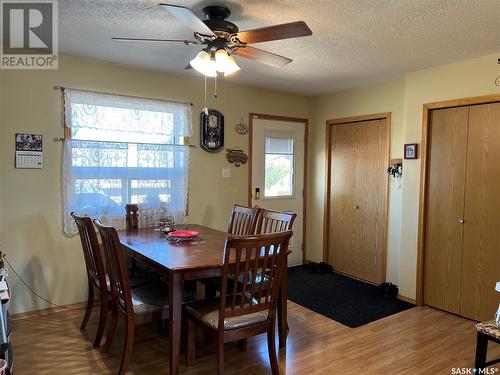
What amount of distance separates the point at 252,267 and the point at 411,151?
2.30m

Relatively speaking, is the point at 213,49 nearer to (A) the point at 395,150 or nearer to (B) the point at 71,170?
(B) the point at 71,170

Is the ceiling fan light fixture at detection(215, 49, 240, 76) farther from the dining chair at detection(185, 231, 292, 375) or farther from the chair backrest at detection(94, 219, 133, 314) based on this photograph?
the chair backrest at detection(94, 219, 133, 314)

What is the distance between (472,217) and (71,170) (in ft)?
11.8

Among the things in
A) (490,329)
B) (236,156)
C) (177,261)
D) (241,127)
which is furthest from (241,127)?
(490,329)

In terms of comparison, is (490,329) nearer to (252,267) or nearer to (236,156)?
(252,267)

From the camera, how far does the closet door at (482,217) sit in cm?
306

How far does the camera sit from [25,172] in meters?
3.14

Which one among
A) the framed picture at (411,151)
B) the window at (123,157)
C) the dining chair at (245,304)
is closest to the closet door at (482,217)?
the framed picture at (411,151)

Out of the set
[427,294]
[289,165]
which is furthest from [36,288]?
[427,294]

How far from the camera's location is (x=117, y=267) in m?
2.20

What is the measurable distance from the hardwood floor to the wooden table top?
743 mm

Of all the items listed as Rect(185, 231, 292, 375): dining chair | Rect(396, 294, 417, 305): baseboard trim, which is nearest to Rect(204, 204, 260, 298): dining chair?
Rect(185, 231, 292, 375): dining chair

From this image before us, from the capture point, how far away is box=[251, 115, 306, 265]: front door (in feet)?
14.9

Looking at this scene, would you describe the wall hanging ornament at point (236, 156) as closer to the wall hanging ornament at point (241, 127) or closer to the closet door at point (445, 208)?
the wall hanging ornament at point (241, 127)
